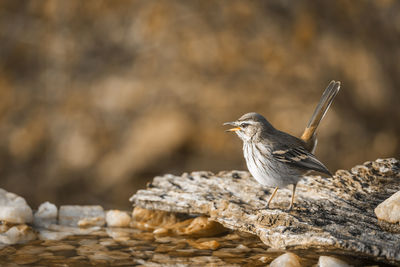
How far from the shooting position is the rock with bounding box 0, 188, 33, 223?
3301 millimetres

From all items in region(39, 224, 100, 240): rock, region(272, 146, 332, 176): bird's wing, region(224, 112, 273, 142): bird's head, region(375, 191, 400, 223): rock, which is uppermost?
region(224, 112, 273, 142): bird's head

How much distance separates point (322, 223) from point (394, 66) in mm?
3794

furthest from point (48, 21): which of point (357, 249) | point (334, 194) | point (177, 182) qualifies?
point (357, 249)

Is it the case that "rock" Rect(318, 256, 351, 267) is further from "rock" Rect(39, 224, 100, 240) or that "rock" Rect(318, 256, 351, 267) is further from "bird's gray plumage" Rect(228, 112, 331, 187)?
"rock" Rect(39, 224, 100, 240)

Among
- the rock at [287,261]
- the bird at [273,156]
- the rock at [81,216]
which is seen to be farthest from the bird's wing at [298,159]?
the rock at [81,216]

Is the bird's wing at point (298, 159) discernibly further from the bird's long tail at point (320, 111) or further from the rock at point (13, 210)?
the rock at point (13, 210)

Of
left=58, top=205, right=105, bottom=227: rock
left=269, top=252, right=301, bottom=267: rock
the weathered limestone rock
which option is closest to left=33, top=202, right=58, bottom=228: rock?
left=58, top=205, right=105, bottom=227: rock

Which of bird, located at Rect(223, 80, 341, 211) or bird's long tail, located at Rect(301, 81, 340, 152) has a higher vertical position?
bird's long tail, located at Rect(301, 81, 340, 152)

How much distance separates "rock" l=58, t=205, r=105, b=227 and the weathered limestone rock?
56 centimetres

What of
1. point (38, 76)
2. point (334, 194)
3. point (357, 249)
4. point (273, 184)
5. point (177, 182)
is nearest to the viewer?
point (357, 249)

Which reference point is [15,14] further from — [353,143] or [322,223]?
[322,223]

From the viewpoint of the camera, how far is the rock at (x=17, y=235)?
9.77 feet

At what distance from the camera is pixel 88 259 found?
2637mm

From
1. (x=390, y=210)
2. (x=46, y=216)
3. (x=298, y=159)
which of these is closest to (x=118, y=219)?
(x=46, y=216)
